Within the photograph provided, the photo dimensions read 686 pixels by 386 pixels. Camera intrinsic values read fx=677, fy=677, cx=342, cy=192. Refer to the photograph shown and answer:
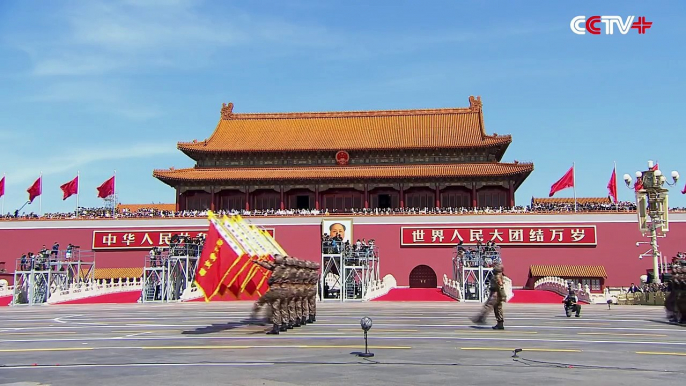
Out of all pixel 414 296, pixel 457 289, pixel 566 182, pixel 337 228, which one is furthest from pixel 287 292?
pixel 566 182

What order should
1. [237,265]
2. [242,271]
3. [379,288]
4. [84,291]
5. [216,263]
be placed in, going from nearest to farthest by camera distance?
[216,263], [237,265], [242,271], [84,291], [379,288]

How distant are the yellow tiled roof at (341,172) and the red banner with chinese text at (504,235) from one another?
183 inches

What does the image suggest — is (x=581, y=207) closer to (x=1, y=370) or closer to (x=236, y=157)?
(x=236, y=157)

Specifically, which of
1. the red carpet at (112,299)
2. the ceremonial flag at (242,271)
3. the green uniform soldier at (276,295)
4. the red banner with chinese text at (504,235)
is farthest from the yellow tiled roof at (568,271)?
the green uniform soldier at (276,295)

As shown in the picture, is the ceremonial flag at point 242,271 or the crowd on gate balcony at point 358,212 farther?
the crowd on gate balcony at point 358,212

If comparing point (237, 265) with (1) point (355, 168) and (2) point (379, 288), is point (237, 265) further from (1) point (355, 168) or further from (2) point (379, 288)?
(1) point (355, 168)

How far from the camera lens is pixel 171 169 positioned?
169 ft

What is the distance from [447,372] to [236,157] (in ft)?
147

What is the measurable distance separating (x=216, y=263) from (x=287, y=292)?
2.12 m

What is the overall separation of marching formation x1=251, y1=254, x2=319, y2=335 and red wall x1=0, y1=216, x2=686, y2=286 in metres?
27.3

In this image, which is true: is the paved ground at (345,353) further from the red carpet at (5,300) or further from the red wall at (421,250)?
the red wall at (421,250)

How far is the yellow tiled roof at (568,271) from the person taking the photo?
4300 cm

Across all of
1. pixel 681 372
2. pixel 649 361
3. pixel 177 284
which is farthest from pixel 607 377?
pixel 177 284

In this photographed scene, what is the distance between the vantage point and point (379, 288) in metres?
38.0
